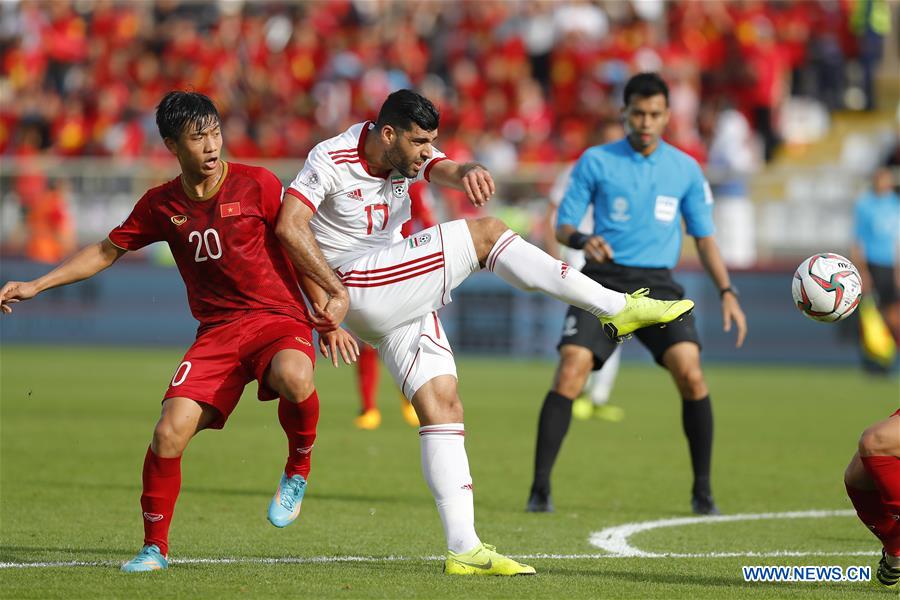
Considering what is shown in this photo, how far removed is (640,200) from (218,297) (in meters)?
3.23

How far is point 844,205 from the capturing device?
771 inches

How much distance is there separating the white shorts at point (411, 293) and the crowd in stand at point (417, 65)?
15091 mm

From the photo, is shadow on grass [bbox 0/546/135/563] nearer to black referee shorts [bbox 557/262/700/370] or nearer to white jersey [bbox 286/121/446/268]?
white jersey [bbox 286/121/446/268]

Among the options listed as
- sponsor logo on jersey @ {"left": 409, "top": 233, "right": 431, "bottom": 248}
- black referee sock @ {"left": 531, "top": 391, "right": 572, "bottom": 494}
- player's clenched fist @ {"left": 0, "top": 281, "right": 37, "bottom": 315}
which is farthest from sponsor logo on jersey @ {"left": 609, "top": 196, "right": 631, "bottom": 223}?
player's clenched fist @ {"left": 0, "top": 281, "right": 37, "bottom": 315}

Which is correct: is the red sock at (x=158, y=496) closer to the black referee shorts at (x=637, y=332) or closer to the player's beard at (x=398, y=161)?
the player's beard at (x=398, y=161)

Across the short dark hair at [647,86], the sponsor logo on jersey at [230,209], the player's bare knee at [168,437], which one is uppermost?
the short dark hair at [647,86]

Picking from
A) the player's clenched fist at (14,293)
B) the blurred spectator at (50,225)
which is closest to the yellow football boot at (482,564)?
the player's clenched fist at (14,293)

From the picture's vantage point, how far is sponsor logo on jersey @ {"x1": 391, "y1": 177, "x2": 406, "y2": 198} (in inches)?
260

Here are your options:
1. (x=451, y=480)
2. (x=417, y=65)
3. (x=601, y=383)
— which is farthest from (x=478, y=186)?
(x=417, y=65)

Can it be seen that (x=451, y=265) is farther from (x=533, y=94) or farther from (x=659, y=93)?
(x=533, y=94)

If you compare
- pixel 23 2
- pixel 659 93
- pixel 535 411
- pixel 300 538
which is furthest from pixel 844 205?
pixel 23 2

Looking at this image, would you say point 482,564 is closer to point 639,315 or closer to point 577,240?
point 639,315

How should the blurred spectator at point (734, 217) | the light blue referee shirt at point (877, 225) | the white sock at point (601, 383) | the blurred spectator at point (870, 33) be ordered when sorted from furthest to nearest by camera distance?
the blurred spectator at point (870, 33), the blurred spectator at point (734, 217), the light blue referee shirt at point (877, 225), the white sock at point (601, 383)

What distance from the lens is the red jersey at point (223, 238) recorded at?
20.8 ft
